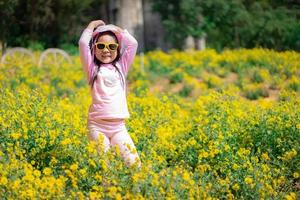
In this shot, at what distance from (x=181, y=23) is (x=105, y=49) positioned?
46.8 ft

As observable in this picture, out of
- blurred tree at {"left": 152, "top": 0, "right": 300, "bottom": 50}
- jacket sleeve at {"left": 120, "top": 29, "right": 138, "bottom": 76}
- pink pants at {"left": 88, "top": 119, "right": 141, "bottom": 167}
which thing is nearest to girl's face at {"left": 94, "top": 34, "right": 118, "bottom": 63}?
jacket sleeve at {"left": 120, "top": 29, "right": 138, "bottom": 76}

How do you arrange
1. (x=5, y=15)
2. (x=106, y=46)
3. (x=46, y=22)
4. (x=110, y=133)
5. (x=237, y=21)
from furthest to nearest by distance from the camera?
1. (x=46, y=22)
2. (x=237, y=21)
3. (x=5, y=15)
4. (x=106, y=46)
5. (x=110, y=133)

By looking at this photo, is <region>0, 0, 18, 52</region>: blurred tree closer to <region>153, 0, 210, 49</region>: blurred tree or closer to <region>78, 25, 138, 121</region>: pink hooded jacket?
<region>153, 0, 210, 49</region>: blurred tree

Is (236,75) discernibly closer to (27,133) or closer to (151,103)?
(151,103)

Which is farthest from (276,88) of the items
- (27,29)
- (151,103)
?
(27,29)

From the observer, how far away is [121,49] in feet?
18.9

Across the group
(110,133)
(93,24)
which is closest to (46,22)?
(93,24)

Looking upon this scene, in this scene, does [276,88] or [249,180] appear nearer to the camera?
[249,180]

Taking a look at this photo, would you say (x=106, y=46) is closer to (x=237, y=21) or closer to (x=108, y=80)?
(x=108, y=80)

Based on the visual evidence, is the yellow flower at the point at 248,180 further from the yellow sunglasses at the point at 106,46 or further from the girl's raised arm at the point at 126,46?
the yellow sunglasses at the point at 106,46

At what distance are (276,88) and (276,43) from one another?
7.61m

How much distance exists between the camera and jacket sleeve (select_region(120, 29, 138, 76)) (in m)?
5.66

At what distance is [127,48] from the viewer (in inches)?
224

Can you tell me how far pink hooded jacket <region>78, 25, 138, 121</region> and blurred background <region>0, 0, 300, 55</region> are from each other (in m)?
12.4
